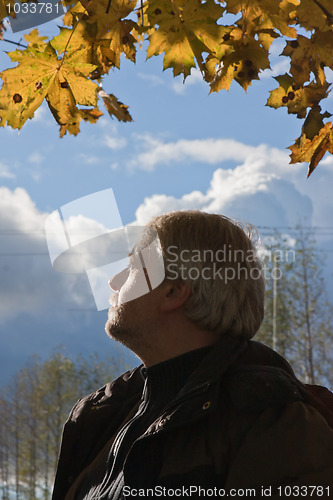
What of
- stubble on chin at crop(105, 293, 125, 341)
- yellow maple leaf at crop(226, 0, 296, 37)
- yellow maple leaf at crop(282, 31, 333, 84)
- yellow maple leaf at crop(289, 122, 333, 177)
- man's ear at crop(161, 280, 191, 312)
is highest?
yellow maple leaf at crop(226, 0, 296, 37)

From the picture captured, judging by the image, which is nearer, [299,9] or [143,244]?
[299,9]

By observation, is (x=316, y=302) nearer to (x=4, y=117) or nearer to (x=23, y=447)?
(x=23, y=447)

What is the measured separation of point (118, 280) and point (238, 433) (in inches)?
15.1

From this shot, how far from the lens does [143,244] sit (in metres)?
1.09

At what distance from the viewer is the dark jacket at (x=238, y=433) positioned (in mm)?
797

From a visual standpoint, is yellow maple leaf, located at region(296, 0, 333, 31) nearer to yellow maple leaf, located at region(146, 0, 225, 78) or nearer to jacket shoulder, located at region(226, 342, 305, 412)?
yellow maple leaf, located at region(146, 0, 225, 78)

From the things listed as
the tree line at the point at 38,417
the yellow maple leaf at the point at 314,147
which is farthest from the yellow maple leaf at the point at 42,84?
the tree line at the point at 38,417

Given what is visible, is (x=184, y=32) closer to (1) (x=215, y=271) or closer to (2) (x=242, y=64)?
(2) (x=242, y=64)

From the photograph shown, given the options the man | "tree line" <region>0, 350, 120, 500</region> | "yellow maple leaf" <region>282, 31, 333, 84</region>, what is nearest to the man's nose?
the man

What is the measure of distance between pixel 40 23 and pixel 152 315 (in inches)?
22.0

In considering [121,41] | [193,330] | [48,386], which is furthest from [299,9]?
[48,386]

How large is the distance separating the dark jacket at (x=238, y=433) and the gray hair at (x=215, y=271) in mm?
52

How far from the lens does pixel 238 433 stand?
0.86 metres

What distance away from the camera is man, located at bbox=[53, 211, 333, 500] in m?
0.81
